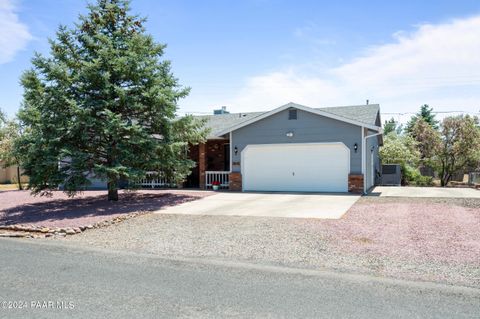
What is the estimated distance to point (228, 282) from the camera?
502cm

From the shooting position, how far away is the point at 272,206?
11812 mm

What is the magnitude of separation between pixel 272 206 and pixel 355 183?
5024 millimetres

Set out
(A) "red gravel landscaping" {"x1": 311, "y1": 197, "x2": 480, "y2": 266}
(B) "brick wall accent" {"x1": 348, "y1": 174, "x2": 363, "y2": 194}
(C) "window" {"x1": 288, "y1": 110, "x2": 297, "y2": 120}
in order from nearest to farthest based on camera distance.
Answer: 1. (A) "red gravel landscaping" {"x1": 311, "y1": 197, "x2": 480, "y2": 266}
2. (B) "brick wall accent" {"x1": 348, "y1": 174, "x2": 363, "y2": 194}
3. (C) "window" {"x1": 288, "y1": 110, "x2": 297, "y2": 120}

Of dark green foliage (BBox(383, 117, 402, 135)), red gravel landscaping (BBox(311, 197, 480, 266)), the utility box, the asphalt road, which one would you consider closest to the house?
the utility box

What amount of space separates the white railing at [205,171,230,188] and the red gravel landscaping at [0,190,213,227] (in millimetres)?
3234

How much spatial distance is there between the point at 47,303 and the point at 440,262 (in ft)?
18.1

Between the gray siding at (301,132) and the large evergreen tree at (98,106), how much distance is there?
14.7 feet

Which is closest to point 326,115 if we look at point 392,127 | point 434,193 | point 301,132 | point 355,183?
point 301,132

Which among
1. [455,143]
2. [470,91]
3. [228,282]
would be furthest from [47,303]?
[470,91]

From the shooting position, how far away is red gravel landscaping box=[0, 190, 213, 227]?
33.3 ft

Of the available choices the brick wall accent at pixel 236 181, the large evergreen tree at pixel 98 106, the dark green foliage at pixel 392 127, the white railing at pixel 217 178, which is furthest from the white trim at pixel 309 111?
the dark green foliage at pixel 392 127

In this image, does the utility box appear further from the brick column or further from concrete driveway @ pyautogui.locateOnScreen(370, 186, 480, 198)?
the brick column

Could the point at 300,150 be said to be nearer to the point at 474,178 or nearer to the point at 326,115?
the point at 326,115

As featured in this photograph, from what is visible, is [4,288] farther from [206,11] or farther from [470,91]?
[470,91]
